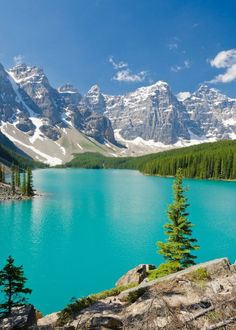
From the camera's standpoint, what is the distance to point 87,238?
5338cm

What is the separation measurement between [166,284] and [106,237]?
127 ft

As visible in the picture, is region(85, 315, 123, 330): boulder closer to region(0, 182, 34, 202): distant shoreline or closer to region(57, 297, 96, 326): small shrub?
region(57, 297, 96, 326): small shrub

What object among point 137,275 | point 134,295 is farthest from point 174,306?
point 137,275

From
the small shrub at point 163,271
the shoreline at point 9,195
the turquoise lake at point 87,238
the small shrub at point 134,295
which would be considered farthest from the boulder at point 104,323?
the shoreline at point 9,195

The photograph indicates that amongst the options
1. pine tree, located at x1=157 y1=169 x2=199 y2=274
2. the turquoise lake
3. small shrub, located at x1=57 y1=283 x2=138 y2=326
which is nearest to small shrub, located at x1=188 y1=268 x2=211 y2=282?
small shrub, located at x1=57 y1=283 x2=138 y2=326

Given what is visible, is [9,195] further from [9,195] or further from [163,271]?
[163,271]

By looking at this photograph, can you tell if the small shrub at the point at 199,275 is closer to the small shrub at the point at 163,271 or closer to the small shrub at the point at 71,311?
the small shrub at the point at 71,311

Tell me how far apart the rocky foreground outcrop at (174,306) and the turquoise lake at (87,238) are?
52.8 ft

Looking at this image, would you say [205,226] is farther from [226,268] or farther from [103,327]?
[103,327]

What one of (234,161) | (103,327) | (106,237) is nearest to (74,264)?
(106,237)

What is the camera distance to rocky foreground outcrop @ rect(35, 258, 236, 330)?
8.73 metres

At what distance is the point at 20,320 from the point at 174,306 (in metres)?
5.57

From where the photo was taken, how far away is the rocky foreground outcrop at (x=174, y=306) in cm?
873

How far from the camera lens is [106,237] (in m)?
53.5
